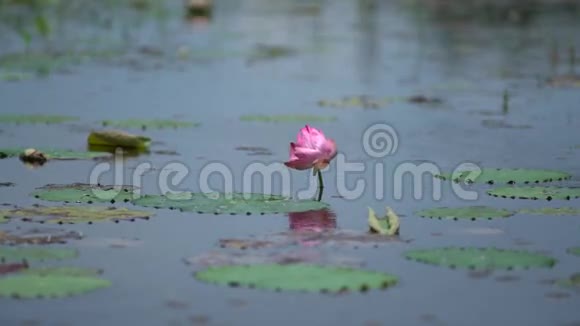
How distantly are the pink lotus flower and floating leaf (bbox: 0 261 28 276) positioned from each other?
1404 millimetres

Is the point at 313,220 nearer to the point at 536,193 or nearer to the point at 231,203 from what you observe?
the point at 231,203

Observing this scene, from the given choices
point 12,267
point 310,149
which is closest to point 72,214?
point 12,267

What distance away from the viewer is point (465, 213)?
479cm

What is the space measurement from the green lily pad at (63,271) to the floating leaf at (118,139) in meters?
2.51

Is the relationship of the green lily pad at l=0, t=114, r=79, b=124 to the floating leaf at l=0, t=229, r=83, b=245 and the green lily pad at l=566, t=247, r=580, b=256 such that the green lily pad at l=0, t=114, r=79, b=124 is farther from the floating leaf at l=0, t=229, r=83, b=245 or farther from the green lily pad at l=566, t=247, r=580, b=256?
the green lily pad at l=566, t=247, r=580, b=256

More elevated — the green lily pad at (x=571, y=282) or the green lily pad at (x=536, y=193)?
the green lily pad at (x=536, y=193)

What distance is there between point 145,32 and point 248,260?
9818mm

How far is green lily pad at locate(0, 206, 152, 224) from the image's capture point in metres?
4.61

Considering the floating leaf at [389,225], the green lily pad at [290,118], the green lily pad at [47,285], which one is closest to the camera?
the green lily pad at [47,285]

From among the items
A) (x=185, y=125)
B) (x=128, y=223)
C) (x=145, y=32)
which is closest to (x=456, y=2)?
(x=145, y=32)

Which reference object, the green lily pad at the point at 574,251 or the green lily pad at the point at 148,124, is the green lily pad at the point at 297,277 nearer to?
the green lily pad at the point at 574,251

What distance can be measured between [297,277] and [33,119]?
388 centimetres

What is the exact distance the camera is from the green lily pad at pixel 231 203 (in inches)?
188

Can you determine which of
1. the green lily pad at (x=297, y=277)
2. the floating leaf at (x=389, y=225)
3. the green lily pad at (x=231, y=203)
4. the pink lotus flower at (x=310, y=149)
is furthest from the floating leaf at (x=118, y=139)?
the green lily pad at (x=297, y=277)
